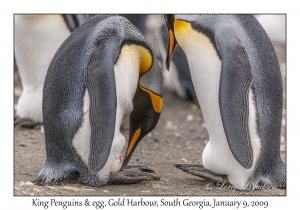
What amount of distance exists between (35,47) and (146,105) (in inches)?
55.3

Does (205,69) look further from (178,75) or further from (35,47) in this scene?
(178,75)

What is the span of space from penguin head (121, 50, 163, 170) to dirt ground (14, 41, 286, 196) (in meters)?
0.24

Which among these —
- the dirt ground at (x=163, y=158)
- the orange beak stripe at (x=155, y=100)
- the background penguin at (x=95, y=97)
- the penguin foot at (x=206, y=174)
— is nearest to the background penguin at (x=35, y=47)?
the dirt ground at (x=163, y=158)

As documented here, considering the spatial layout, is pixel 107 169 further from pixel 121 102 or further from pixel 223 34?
pixel 223 34

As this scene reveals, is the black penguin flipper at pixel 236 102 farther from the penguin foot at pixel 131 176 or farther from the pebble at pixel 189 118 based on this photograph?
the pebble at pixel 189 118

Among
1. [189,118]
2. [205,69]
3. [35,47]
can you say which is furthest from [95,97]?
[189,118]

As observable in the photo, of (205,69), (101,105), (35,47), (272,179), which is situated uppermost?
(35,47)

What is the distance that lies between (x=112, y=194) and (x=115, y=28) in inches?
29.1

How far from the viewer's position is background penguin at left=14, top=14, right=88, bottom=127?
4.33 m

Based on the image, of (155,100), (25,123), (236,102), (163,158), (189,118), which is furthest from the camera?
(189,118)

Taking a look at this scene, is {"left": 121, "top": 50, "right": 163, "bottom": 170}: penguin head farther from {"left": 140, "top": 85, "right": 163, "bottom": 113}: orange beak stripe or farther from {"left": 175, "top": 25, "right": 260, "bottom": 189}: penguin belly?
{"left": 175, "top": 25, "right": 260, "bottom": 189}: penguin belly

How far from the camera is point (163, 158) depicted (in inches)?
157

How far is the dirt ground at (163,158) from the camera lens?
295cm
